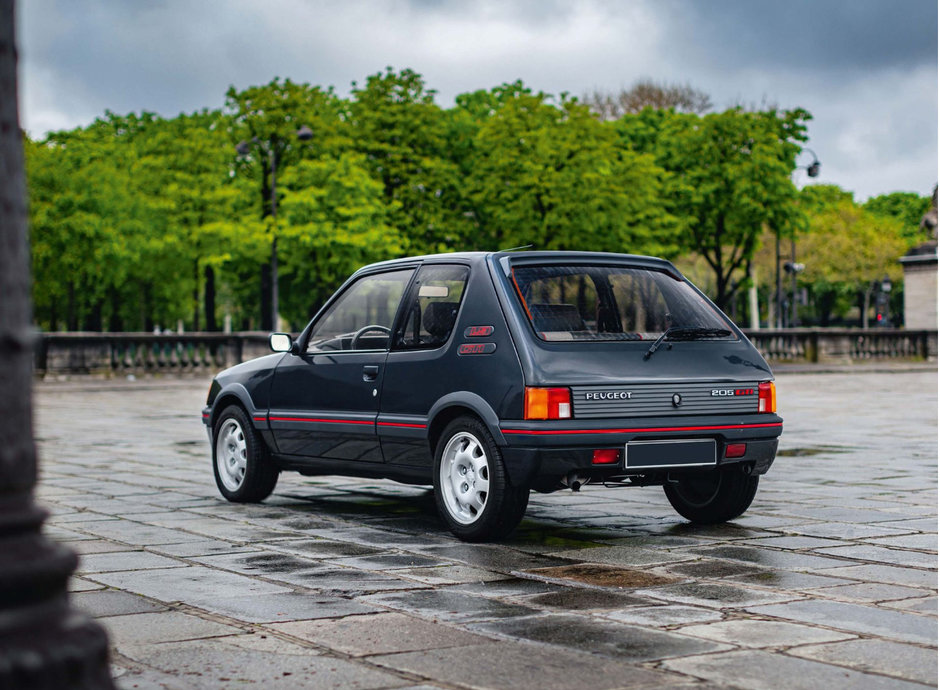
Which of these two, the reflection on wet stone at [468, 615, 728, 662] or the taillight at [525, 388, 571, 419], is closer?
the reflection on wet stone at [468, 615, 728, 662]

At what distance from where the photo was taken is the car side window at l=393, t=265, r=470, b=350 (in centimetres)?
808

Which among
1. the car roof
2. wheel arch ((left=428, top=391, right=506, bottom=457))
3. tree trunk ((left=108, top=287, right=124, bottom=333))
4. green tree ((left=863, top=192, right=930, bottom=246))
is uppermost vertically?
green tree ((left=863, top=192, right=930, bottom=246))

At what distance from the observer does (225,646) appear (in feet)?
16.4

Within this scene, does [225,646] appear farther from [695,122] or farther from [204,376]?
[695,122]

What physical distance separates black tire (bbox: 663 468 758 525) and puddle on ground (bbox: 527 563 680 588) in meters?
1.45

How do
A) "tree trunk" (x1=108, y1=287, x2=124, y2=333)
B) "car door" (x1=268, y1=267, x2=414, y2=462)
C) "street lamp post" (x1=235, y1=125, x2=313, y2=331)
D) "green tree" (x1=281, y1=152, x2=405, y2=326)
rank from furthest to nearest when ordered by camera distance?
"tree trunk" (x1=108, y1=287, x2=124, y2=333)
"green tree" (x1=281, y1=152, x2=405, y2=326)
"street lamp post" (x1=235, y1=125, x2=313, y2=331)
"car door" (x1=268, y1=267, x2=414, y2=462)

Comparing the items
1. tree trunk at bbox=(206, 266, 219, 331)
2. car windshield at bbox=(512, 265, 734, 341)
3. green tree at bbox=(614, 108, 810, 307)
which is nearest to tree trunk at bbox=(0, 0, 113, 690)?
car windshield at bbox=(512, 265, 734, 341)

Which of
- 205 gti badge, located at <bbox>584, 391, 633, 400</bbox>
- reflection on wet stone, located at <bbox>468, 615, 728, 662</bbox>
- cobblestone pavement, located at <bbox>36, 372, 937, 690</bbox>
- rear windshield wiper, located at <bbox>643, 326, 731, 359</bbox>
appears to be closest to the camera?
cobblestone pavement, located at <bbox>36, 372, 937, 690</bbox>

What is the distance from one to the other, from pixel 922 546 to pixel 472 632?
3.34m

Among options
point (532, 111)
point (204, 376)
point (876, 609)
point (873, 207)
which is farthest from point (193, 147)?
point (873, 207)

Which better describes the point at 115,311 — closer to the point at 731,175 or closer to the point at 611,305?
the point at 731,175

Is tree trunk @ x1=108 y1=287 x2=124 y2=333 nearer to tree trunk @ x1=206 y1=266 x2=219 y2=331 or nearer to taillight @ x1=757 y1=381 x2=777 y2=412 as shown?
tree trunk @ x1=206 y1=266 x2=219 y2=331

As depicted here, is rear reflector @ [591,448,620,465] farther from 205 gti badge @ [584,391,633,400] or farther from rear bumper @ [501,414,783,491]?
205 gti badge @ [584,391,633,400]

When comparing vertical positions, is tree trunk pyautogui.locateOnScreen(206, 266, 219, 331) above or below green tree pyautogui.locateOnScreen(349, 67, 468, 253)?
below
